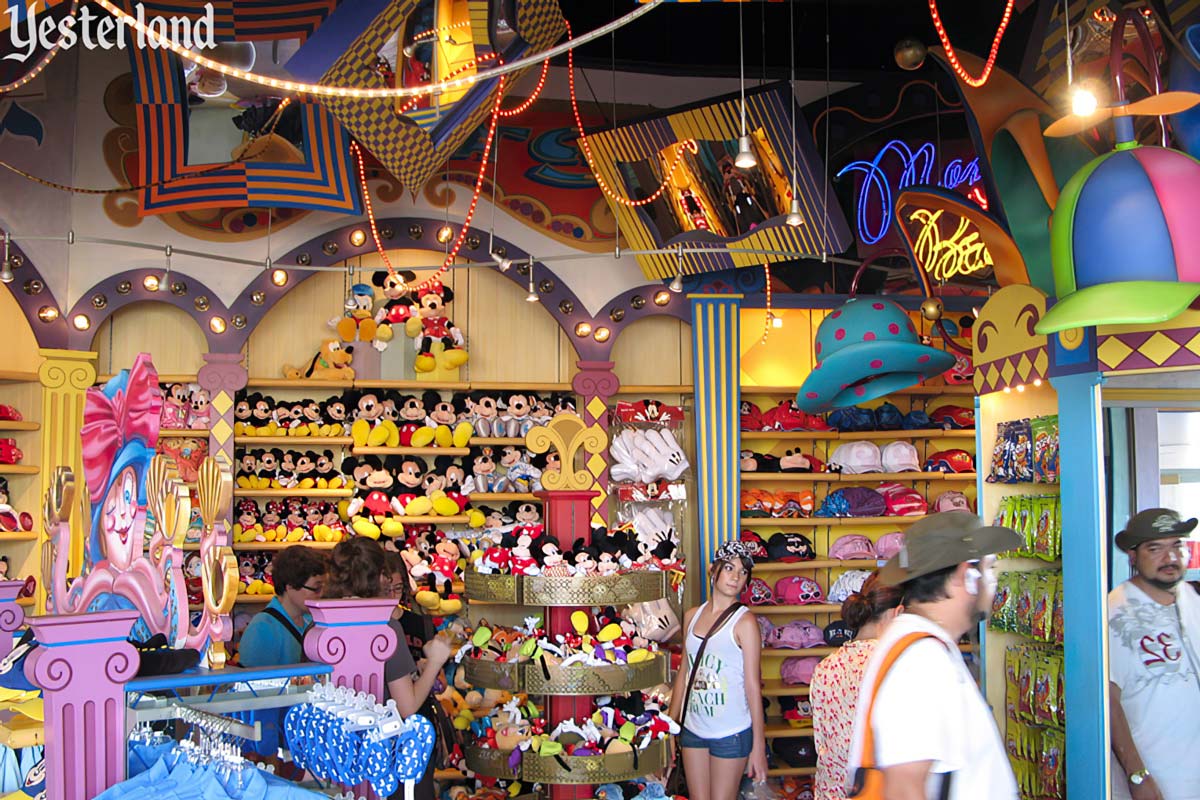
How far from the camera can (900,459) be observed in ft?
23.6

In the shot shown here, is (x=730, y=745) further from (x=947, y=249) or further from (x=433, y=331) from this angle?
(x=433, y=331)

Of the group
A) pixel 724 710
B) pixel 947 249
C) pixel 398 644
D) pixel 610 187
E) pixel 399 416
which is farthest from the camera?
pixel 399 416

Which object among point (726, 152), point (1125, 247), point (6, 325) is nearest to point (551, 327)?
point (726, 152)

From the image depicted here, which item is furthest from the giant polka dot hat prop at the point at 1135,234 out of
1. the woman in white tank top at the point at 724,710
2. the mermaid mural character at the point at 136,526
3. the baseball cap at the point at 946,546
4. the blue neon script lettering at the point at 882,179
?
the blue neon script lettering at the point at 882,179

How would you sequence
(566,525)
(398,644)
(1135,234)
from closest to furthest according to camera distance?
(1135,234) < (398,644) < (566,525)

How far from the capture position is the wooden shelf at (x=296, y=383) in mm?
6793

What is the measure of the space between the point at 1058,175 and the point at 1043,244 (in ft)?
0.87

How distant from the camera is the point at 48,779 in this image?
271cm

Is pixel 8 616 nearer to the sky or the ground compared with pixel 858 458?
nearer to the ground

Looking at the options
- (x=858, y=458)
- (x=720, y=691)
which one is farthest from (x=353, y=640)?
(x=858, y=458)

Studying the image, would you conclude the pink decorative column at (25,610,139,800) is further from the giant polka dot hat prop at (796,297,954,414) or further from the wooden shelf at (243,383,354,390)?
the wooden shelf at (243,383,354,390)

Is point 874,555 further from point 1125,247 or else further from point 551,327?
point 1125,247

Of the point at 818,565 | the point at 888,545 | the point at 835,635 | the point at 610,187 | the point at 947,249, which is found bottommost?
the point at 835,635

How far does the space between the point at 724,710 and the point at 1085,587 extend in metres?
1.47
